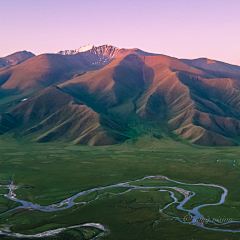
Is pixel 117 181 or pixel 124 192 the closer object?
pixel 124 192

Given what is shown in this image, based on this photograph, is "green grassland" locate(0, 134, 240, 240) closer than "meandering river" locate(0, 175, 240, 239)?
No

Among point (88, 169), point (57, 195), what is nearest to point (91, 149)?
point (88, 169)

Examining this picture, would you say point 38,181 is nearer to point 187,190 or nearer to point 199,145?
point 187,190

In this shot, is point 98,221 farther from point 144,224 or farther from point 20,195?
point 20,195

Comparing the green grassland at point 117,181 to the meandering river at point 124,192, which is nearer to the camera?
the meandering river at point 124,192

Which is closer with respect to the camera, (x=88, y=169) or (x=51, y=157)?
(x=88, y=169)

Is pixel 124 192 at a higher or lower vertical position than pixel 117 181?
higher

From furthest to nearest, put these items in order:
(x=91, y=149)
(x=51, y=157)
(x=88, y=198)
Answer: (x=91, y=149)
(x=51, y=157)
(x=88, y=198)

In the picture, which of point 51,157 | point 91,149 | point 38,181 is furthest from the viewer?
point 91,149
